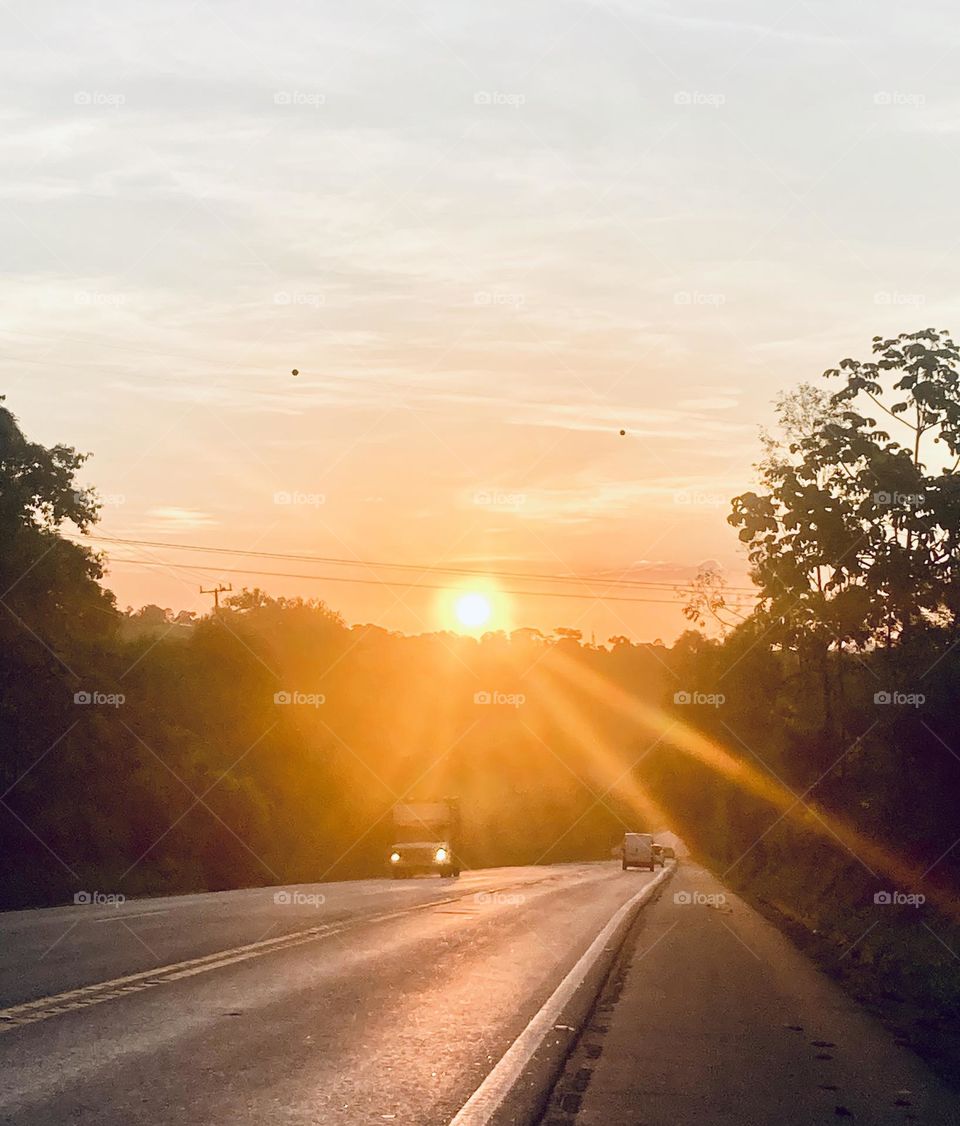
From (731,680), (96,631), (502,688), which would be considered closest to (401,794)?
(502,688)

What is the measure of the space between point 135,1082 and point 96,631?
42.9 meters

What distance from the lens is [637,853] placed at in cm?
8262

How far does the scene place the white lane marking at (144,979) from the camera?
10413 mm

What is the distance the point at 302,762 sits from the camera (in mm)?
73250

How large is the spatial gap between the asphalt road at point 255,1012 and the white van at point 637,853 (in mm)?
61721

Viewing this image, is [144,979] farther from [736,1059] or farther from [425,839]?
[425,839]

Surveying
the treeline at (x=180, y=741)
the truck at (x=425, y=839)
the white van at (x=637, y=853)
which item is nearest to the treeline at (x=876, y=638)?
the treeline at (x=180, y=741)

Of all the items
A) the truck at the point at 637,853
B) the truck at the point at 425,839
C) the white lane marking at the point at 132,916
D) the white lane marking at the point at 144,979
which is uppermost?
the white lane marking at the point at 144,979

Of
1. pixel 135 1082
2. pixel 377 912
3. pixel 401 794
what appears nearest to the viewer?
pixel 135 1082

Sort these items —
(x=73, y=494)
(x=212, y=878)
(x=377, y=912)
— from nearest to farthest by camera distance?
1. (x=377, y=912)
2. (x=73, y=494)
3. (x=212, y=878)

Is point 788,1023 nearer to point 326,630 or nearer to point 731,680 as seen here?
point 731,680

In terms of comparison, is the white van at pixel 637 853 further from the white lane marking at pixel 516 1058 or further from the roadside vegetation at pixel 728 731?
the white lane marking at pixel 516 1058

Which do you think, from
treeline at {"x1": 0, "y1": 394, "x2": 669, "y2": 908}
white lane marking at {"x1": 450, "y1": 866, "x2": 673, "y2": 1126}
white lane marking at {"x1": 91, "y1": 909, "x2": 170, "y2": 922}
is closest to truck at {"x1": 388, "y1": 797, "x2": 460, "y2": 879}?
treeline at {"x1": 0, "y1": 394, "x2": 669, "y2": 908}

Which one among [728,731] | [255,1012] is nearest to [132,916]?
[255,1012]
